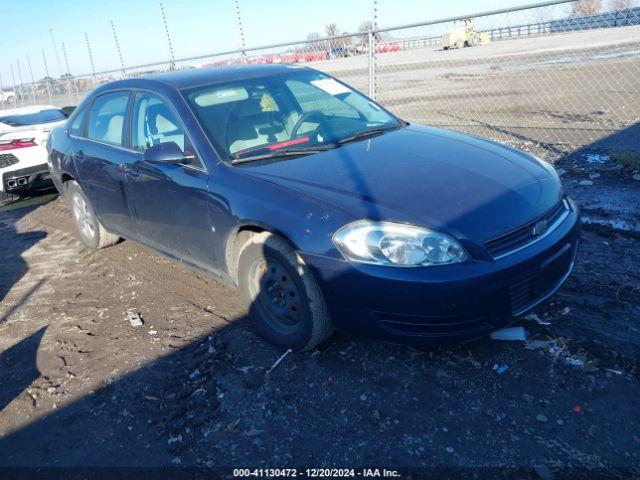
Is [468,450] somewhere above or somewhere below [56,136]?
below

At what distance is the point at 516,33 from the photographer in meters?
7.39

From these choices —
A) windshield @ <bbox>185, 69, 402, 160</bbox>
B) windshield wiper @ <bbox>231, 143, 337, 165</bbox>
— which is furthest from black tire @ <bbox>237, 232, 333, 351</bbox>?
windshield @ <bbox>185, 69, 402, 160</bbox>

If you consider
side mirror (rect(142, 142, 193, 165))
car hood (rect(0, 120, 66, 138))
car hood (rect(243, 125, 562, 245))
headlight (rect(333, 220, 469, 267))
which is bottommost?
headlight (rect(333, 220, 469, 267))

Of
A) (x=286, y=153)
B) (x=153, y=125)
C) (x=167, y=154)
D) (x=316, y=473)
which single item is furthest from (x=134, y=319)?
(x=316, y=473)

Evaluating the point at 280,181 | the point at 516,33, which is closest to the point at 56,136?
the point at 280,181

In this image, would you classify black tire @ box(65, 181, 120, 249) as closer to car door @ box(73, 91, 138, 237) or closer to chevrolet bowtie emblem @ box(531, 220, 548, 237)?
car door @ box(73, 91, 138, 237)

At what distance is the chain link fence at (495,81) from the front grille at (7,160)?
14.6 feet

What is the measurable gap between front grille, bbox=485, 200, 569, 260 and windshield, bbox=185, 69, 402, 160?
1441mm

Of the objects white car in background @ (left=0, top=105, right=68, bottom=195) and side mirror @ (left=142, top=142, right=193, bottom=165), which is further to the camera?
white car in background @ (left=0, top=105, right=68, bottom=195)

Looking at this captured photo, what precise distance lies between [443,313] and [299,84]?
2.48m

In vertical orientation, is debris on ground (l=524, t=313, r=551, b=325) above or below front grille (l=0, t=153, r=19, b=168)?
below

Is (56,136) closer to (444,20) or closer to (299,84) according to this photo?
(299,84)

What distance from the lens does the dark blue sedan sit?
8.83 feet

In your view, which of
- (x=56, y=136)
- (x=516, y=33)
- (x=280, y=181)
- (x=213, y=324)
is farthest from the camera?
(x=516, y=33)
